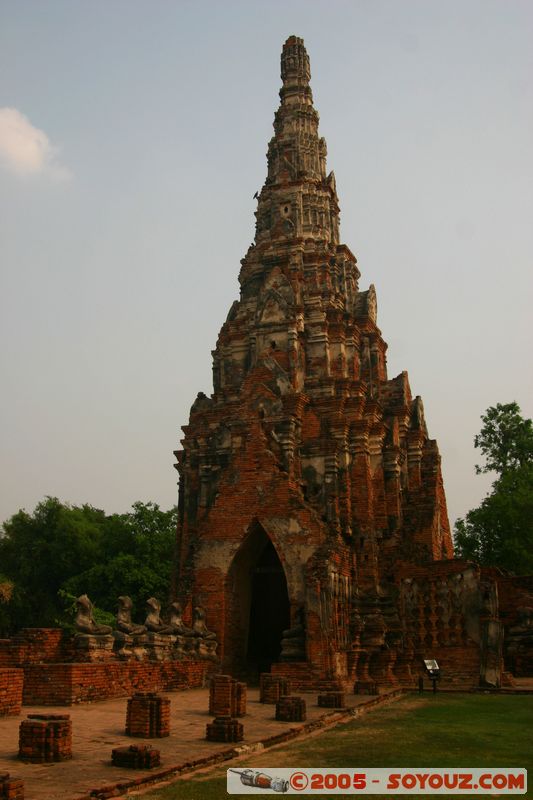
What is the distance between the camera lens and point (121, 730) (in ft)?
32.9

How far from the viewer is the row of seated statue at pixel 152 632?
1475cm

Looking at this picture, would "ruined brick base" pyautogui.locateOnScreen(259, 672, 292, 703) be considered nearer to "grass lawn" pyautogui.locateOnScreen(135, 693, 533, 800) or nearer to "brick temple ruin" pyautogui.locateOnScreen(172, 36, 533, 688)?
"grass lawn" pyautogui.locateOnScreen(135, 693, 533, 800)

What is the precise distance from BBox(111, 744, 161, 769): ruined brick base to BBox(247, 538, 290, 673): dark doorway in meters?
16.7

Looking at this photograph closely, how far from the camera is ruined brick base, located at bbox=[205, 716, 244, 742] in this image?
9.38 m

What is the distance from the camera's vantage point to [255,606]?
25141mm

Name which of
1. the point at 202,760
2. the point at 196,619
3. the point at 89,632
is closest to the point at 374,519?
the point at 196,619

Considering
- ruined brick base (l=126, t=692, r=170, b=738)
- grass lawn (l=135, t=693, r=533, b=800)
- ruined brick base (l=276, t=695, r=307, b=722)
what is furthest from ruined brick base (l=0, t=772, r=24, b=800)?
ruined brick base (l=276, t=695, r=307, b=722)

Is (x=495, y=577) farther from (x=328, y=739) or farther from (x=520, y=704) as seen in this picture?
(x=328, y=739)

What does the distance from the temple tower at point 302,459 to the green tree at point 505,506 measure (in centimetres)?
302

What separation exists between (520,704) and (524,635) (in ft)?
25.1

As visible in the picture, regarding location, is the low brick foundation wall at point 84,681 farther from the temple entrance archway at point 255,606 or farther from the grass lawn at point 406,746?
the temple entrance archway at point 255,606

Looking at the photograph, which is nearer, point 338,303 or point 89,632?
point 89,632

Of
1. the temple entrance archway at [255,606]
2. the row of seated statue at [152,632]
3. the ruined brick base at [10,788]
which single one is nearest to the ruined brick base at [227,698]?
the row of seated statue at [152,632]

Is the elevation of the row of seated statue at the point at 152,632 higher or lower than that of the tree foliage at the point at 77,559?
lower
